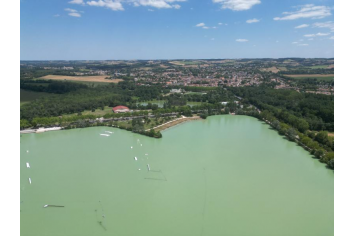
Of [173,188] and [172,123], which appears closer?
[173,188]

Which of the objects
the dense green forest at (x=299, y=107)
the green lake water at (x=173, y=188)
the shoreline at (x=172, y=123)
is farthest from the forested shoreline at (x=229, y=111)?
the green lake water at (x=173, y=188)

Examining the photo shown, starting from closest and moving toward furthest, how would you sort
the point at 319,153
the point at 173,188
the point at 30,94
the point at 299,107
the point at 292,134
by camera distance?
the point at 173,188 → the point at 319,153 → the point at 292,134 → the point at 299,107 → the point at 30,94

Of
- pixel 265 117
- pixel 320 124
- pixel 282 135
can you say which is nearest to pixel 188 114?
pixel 265 117

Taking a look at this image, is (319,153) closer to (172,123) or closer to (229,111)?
(172,123)

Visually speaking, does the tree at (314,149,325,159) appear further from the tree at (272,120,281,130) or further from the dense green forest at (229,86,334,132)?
the tree at (272,120,281,130)

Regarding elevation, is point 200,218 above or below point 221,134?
below

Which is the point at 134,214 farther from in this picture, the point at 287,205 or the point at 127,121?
the point at 127,121

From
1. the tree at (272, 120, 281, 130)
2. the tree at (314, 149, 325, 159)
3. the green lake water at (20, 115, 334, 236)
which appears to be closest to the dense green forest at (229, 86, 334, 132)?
the tree at (272, 120, 281, 130)

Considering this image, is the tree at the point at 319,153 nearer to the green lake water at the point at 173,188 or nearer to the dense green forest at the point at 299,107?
the green lake water at the point at 173,188

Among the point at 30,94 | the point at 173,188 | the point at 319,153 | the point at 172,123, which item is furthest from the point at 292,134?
the point at 30,94
